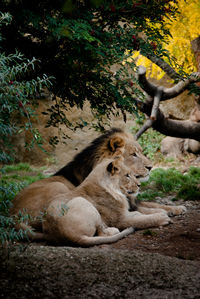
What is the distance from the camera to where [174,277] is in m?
3.10

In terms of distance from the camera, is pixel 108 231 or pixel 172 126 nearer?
pixel 108 231

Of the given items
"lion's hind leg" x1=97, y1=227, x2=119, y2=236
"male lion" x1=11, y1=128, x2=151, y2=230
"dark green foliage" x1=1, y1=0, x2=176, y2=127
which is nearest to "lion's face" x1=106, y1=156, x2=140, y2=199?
"male lion" x1=11, y1=128, x2=151, y2=230

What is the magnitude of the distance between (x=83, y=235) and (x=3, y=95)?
242 cm

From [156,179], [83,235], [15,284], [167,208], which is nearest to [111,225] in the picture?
[83,235]

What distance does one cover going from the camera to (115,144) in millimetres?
6246

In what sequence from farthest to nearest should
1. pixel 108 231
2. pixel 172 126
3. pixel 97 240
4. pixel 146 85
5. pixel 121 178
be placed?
1. pixel 172 126
2. pixel 146 85
3. pixel 121 178
4. pixel 108 231
5. pixel 97 240

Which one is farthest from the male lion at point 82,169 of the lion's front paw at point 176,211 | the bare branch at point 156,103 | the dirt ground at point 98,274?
the dirt ground at point 98,274

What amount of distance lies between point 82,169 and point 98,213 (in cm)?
145

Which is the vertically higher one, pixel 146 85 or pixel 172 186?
pixel 146 85

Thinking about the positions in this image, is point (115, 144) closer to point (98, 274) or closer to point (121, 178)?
point (121, 178)

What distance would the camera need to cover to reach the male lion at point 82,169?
5367mm

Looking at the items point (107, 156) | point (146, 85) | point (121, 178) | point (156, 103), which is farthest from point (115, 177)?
point (146, 85)

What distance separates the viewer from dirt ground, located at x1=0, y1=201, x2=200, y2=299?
9.05ft

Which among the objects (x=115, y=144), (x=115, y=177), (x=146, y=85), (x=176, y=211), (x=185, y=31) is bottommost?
(x=176, y=211)
